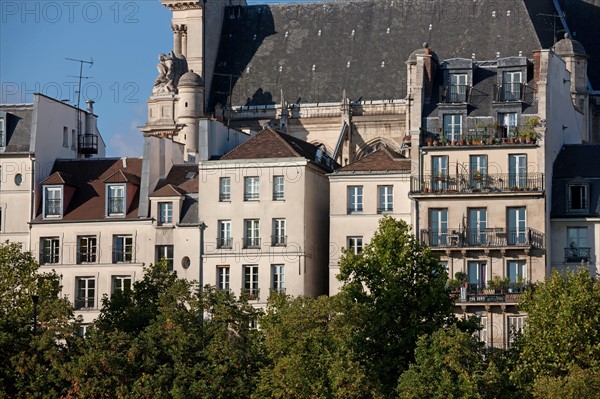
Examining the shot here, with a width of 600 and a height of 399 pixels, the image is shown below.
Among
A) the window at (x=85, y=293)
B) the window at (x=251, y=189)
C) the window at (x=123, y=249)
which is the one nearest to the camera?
the window at (x=251, y=189)

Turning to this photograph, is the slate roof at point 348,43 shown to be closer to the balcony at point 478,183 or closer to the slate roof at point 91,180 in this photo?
the slate roof at point 91,180

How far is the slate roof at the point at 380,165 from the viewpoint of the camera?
283 feet

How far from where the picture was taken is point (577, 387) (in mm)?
71625

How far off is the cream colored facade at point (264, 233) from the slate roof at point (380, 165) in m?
1.88

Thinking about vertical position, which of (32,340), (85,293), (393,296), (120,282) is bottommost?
(32,340)

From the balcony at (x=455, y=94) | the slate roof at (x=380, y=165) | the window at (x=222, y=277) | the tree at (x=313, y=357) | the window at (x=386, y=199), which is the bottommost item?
the tree at (x=313, y=357)

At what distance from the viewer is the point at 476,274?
83.8 m

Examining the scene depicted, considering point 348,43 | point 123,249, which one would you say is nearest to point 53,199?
point 123,249

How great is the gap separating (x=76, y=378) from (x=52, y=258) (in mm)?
15400

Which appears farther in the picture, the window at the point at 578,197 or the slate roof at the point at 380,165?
the slate roof at the point at 380,165

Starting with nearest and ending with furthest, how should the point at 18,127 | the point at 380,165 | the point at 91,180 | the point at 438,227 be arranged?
the point at 438,227 < the point at 380,165 < the point at 91,180 < the point at 18,127

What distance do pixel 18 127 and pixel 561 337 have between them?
1122 inches

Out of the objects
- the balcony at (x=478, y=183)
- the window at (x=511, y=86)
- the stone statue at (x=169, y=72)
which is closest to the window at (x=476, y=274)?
the balcony at (x=478, y=183)

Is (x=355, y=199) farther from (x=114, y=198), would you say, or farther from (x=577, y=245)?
(x=114, y=198)
